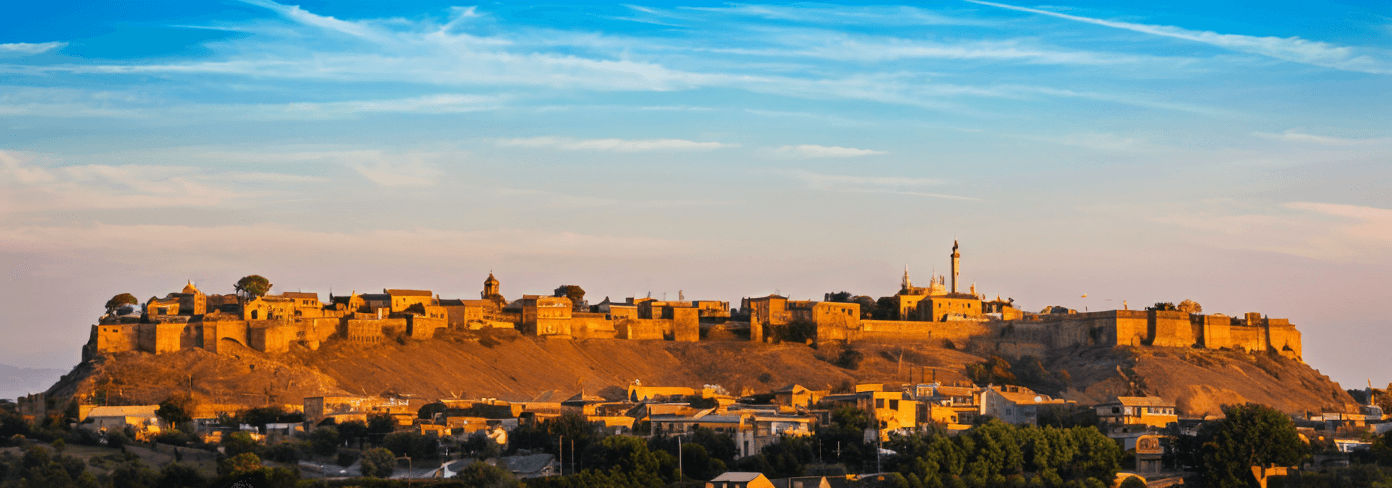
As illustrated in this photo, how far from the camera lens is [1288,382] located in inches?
3543

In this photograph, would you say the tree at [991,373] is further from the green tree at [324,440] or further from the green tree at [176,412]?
the green tree at [176,412]

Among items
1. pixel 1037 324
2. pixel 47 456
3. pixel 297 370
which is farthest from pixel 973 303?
pixel 47 456

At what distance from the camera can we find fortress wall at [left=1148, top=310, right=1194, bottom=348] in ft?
306

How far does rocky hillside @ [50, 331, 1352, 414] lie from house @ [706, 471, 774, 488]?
73.4 feet

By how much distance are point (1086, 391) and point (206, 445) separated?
38108mm

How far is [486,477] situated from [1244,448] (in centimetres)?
2187

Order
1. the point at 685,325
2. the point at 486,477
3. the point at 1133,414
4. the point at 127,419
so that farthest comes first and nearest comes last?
the point at 685,325
the point at 127,419
the point at 1133,414
the point at 486,477

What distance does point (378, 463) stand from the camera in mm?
59219

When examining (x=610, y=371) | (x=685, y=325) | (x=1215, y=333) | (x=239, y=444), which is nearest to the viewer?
(x=239, y=444)

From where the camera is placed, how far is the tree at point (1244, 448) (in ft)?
187

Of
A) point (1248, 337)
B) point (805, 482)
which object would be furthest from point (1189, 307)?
point (805, 482)

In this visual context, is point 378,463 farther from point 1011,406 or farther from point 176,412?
point 1011,406

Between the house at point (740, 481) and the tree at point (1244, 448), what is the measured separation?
13256mm

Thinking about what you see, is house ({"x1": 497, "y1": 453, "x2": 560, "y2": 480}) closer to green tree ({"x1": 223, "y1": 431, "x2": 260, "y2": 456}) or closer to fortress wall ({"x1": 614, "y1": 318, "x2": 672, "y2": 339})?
green tree ({"x1": 223, "y1": 431, "x2": 260, "y2": 456})
